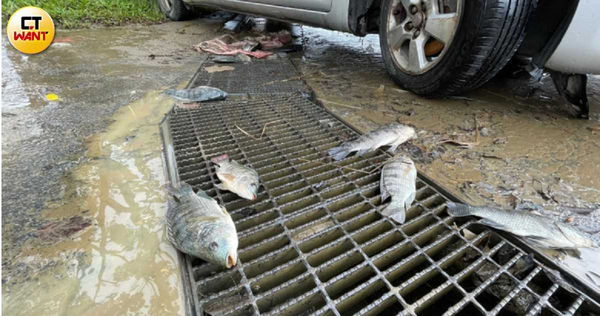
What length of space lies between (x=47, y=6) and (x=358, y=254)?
7276mm

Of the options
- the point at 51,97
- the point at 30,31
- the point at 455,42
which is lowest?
the point at 51,97

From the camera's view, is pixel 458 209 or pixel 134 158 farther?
pixel 134 158

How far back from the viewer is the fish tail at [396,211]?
56.3 inches

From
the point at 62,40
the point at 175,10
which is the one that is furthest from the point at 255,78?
the point at 175,10

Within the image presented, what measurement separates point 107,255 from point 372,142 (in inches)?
58.5

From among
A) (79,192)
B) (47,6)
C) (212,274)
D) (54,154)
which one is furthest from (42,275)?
(47,6)

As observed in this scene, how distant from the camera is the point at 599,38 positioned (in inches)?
74.5

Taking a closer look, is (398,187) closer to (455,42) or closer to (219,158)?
(219,158)

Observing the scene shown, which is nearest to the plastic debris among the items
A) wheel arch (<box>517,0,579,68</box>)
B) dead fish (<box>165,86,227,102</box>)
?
dead fish (<box>165,86,227,102</box>)

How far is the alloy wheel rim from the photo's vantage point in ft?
7.86

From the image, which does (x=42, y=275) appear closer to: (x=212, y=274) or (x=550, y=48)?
(x=212, y=274)

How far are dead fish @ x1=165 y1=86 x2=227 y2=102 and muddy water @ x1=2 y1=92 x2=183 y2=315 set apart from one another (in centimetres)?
97

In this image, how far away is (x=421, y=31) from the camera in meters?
2.59

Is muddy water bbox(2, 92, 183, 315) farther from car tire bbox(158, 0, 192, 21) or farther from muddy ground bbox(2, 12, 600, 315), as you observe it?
car tire bbox(158, 0, 192, 21)
